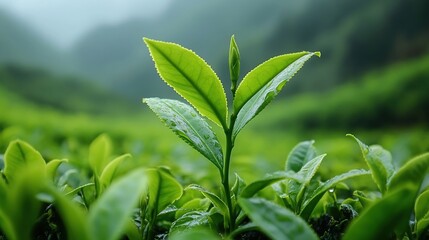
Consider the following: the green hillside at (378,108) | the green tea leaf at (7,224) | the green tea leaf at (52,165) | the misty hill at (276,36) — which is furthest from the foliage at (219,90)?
the misty hill at (276,36)

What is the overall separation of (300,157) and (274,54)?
97.2ft

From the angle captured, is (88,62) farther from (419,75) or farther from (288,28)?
(419,75)

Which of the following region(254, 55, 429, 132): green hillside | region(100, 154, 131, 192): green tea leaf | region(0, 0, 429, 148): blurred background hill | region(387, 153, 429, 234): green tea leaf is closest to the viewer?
region(387, 153, 429, 234): green tea leaf

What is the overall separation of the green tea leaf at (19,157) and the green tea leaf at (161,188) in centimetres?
20

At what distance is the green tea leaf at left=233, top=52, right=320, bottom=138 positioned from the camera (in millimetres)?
819

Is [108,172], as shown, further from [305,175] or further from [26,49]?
[26,49]

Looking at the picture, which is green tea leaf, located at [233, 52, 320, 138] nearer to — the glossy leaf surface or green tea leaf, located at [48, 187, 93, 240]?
the glossy leaf surface

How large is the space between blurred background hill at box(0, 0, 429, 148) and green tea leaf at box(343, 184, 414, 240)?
488 centimetres

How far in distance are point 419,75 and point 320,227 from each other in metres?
10.7

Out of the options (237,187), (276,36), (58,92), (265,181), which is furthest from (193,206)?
(276,36)

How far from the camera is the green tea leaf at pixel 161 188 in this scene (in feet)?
2.54

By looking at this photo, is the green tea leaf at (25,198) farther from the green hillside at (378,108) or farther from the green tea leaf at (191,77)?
the green hillside at (378,108)

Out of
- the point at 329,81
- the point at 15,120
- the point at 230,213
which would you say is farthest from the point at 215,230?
the point at 329,81

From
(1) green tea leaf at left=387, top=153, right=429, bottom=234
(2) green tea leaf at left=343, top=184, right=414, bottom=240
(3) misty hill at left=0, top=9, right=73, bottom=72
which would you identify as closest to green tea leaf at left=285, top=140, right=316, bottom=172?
(1) green tea leaf at left=387, top=153, right=429, bottom=234
